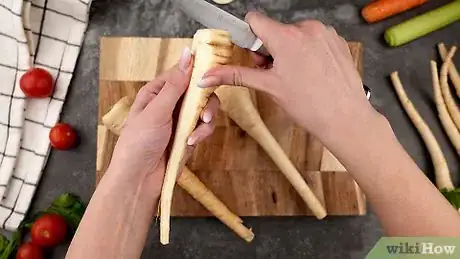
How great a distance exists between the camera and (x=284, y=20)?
4.52 feet

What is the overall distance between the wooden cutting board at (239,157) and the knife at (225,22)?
108mm

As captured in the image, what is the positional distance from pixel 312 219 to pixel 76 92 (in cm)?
63

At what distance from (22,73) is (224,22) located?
1.79 ft

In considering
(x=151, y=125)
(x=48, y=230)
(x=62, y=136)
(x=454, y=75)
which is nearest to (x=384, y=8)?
(x=454, y=75)

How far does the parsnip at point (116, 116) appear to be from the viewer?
44.8 inches

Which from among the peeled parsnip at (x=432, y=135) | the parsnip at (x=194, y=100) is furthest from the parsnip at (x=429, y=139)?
the parsnip at (x=194, y=100)

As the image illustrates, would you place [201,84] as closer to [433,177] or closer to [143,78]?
[143,78]

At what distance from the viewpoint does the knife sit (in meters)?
0.97

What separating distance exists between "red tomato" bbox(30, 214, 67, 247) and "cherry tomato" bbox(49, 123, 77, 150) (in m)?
0.16

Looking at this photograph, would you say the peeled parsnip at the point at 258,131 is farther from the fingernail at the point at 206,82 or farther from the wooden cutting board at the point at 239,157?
the fingernail at the point at 206,82

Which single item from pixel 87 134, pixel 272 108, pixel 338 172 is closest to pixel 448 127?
pixel 338 172

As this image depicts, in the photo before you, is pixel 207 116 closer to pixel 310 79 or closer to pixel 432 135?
pixel 310 79

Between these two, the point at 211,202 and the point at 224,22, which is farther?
the point at 211,202

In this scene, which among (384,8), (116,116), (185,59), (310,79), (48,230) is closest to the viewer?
(310,79)
